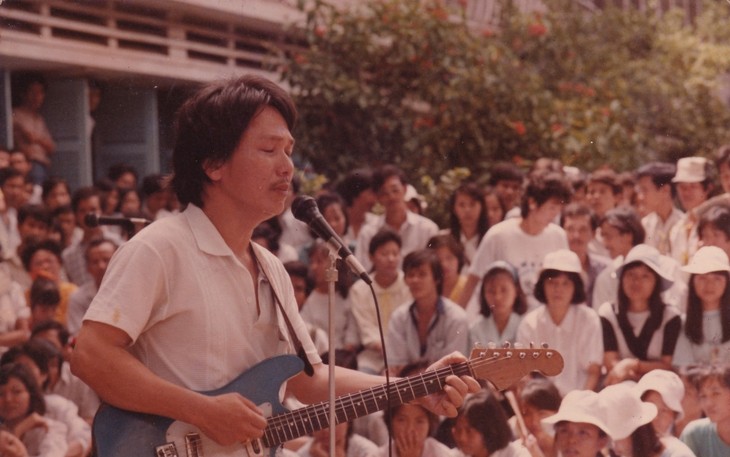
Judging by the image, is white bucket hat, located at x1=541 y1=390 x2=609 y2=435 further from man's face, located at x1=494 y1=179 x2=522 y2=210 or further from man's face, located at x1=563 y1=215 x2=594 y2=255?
man's face, located at x1=494 y1=179 x2=522 y2=210

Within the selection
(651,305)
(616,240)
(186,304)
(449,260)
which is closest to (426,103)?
(449,260)

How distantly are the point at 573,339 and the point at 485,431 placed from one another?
2.34 ft

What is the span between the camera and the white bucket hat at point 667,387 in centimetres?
561

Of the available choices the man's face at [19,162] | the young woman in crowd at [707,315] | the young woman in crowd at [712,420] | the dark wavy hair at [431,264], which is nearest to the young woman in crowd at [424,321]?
the dark wavy hair at [431,264]

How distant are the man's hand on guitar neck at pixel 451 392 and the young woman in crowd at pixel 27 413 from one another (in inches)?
131

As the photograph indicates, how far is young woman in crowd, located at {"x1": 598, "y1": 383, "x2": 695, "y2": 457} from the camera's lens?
210 inches

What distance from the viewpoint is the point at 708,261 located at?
5.93 m

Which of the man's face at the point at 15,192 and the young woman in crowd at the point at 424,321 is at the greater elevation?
the man's face at the point at 15,192

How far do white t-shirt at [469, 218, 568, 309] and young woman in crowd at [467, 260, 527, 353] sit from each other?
0.91 ft

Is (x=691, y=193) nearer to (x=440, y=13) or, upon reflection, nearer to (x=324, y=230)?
(x=440, y=13)

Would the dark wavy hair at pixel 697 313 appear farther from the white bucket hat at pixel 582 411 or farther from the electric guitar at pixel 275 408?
the electric guitar at pixel 275 408

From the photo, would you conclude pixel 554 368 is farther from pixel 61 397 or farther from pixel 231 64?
pixel 231 64

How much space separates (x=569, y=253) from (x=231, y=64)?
466 centimetres

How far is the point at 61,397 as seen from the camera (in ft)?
21.0
